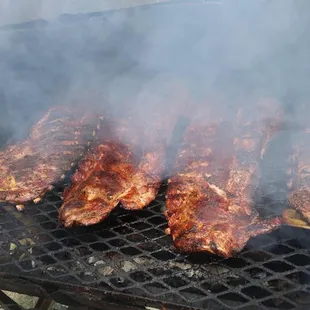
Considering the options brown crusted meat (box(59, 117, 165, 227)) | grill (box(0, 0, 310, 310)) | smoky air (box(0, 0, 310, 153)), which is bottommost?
grill (box(0, 0, 310, 310))

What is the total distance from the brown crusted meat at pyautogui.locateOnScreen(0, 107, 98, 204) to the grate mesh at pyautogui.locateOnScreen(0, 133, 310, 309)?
10.6 inches

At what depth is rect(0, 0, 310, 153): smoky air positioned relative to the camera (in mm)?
4324

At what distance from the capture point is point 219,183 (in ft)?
9.98

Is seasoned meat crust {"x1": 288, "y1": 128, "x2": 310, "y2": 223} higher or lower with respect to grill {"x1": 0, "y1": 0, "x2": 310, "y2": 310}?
higher

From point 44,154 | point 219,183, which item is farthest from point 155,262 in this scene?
point 44,154

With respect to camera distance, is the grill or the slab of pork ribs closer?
the grill

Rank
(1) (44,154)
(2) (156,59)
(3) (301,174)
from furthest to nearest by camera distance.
A: (2) (156,59) < (1) (44,154) < (3) (301,174)

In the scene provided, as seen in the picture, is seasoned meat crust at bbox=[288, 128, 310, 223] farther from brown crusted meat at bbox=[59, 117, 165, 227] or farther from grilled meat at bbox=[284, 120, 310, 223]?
brown crusted meat at bbox=[59, 117, 165, 227]

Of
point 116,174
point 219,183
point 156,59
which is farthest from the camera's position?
point 156,59

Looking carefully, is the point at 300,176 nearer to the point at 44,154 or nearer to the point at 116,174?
the point at 116,174

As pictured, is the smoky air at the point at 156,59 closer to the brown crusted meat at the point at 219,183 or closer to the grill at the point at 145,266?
the brown crusted meat at the point at 219,183

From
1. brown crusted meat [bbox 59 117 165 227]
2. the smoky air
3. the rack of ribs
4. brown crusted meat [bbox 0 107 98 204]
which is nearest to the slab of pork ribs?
brown crusted meat [bbox 59 117 165 227]

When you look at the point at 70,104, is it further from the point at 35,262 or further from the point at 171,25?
the point at 35,262

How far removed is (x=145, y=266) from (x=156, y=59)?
317 cm
